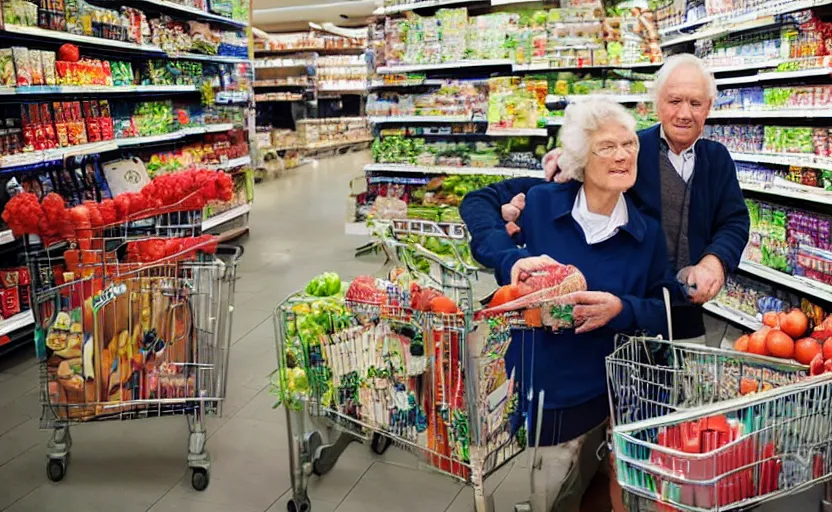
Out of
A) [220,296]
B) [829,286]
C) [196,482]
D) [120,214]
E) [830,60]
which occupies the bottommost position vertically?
[196,482]

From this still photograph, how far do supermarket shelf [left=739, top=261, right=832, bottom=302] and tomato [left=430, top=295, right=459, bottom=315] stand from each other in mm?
2643

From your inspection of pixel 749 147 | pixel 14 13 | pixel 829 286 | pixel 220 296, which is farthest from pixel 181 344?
pixel 749 147

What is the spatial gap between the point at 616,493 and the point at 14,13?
403cm

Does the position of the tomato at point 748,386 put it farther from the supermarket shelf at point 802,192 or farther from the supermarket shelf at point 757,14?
the supermarket shelf at point 757,14

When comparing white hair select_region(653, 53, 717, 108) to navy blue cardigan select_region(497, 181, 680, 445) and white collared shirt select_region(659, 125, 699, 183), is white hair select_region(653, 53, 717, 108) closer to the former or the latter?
white collared shirt select_region(659, 125, 699, 183)

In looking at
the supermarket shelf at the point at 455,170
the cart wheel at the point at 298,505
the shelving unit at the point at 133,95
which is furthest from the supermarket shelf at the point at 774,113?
the cart wheel at the point at 298,505

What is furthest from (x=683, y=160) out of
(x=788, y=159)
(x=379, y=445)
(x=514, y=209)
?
(x=788, y=159)

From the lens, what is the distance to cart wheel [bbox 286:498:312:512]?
2.61 m

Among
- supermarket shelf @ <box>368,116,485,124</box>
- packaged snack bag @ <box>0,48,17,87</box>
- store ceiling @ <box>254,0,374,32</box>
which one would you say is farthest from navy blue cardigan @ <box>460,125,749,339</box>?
store ceiling @ <box>254,0,374,32</box>

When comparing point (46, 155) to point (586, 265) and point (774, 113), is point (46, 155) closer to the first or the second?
point (586, 265)

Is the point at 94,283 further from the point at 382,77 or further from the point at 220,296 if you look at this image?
the point at 382,77

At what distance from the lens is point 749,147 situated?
4.62 m

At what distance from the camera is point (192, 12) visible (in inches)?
262

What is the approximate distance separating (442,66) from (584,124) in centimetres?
420
